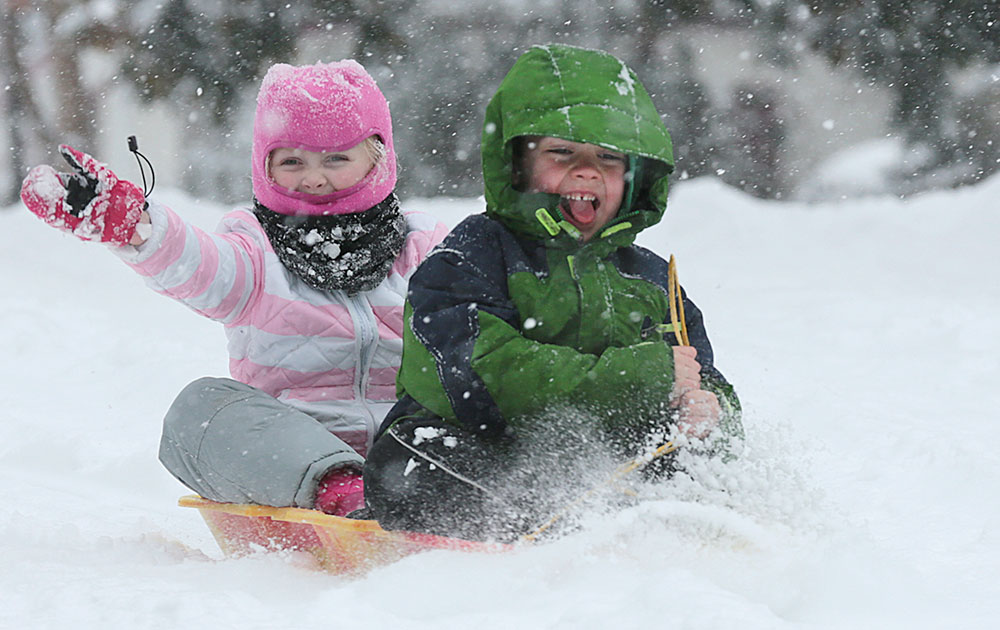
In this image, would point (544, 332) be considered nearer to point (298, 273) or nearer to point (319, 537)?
point (319, 537)

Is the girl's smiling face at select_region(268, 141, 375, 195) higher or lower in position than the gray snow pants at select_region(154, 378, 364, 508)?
higher

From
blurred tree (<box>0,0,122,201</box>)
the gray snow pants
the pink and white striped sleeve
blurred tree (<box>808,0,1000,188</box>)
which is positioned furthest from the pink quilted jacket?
blurred tree (<box>808,0,1000,188</box>)

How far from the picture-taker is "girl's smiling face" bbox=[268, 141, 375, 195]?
2.26 metres

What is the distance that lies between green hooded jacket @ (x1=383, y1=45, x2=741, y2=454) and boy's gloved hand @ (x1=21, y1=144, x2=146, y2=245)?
565 millimetres

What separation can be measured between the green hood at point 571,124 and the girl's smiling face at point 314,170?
45cm

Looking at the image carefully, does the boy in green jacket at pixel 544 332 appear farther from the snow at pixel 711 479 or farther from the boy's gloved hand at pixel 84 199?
the boy's gloved hand at pixel 84 199

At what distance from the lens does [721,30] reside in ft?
24.2

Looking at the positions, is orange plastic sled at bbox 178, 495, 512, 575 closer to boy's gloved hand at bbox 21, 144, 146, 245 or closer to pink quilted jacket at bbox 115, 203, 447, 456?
pink quilted jacket at bbox 115, 203, 447, 456

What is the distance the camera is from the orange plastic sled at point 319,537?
1.65m

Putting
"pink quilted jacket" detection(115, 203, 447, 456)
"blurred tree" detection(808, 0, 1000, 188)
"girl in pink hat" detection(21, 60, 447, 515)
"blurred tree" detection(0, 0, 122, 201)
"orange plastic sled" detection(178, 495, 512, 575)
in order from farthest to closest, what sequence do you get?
"blurred tree" detection(0, 0, 122, 201)
"blurred tree" detection(808, 0, 1000, 188)
"pink quilted jacket" detection(115, 203, 447, 456)
"girl in pink hat" detection(21, 60, 447, 515)
"orange plastic sled" detection(178, 495, 512, 575)

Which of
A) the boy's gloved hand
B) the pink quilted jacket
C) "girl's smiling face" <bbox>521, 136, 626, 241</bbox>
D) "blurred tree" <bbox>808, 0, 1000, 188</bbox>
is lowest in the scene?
the pink quilted jacket

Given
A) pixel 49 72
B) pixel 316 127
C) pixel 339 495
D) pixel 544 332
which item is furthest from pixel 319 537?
pixel 49 72

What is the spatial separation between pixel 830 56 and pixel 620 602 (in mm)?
6792

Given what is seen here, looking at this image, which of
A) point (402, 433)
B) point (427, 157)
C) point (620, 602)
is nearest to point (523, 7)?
point (427, 157)
